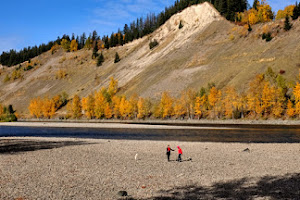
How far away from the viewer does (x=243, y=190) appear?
14430mm

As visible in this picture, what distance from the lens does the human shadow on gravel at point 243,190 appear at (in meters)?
13.4

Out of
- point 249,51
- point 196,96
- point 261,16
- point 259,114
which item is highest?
point 261,16

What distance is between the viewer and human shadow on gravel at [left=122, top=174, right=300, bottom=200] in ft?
43.8

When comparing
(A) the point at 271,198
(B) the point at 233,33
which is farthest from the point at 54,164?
(B) the point at 233,33

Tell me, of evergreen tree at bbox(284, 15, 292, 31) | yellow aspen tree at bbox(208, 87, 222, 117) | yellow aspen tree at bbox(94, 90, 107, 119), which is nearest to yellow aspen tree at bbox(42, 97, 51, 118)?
yellow aspen tree at bbox(94, 90, 107, 119)

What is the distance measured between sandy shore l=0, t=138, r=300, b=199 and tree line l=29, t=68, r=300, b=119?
187ft

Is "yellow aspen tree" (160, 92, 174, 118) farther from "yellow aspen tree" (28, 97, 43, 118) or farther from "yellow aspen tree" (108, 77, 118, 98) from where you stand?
"yellow aspen tree" (28, 97, 43, 118)

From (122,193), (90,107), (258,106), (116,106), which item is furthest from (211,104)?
(122,193)

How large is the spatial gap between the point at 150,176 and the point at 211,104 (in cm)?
7569

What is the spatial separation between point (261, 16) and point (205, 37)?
28725 mm

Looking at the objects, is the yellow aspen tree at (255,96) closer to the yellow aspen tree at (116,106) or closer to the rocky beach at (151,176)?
the yellow aspen tree at (116,106)

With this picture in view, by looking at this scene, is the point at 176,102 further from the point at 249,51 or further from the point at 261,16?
the point at 261,16

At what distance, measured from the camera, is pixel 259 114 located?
81.6 m

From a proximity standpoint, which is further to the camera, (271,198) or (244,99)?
(244,99)
